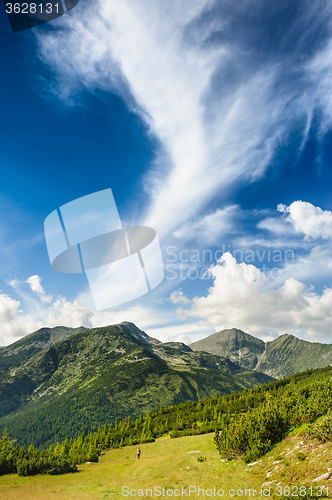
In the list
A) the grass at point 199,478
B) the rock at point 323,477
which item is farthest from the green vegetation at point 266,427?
the rock at point 323,477

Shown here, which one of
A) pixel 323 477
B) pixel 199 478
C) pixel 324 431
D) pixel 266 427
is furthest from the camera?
pixel 266 427

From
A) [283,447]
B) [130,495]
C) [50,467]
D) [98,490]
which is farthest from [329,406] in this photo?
[50,467]

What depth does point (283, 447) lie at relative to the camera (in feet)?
73.0

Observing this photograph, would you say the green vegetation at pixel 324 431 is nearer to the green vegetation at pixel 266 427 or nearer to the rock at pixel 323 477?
the green vegetation at pixel 266 427

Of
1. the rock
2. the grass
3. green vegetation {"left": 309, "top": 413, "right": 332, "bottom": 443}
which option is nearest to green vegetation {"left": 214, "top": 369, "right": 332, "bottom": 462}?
the grass

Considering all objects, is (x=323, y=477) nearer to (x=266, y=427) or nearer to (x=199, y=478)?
(x=266, y=427)

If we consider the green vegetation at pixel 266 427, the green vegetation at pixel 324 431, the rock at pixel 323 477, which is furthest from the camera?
the green vegetation at pixel 266 427

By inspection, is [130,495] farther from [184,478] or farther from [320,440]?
[320,440]

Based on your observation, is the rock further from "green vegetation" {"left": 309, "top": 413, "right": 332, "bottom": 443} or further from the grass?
"green vegetation" {"left": 309, "top": 413, "right": 332, "bottom": 443}

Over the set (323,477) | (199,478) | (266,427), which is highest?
(323,477)

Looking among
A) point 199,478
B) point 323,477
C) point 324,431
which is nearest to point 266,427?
point 199,478

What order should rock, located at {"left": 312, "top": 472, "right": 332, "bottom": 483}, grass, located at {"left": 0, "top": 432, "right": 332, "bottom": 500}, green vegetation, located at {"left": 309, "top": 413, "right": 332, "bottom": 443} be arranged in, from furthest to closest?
green vegetation, located at {"left": 309, "top": 413, "right": 332, "bottom": 443}, grass, located at {"left": 0, "top": 432, "right": 332, "bottom": 500}, rock, located at {"left": 312, "top": 472, "right": 332, "bottom": 483}

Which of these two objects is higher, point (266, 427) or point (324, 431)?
point (324, 431)

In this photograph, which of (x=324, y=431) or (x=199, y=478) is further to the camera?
(x=199, y=478)
